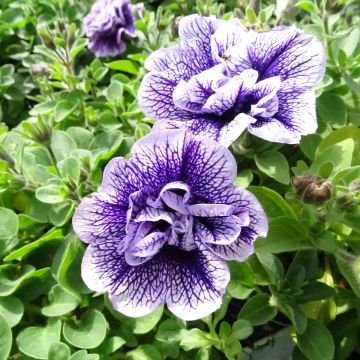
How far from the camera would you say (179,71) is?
89 cm

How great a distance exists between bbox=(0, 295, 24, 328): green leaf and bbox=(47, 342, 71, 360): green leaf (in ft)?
0.33

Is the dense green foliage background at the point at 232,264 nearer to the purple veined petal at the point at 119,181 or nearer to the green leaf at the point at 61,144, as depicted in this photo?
the green leaf at the point at 61,144

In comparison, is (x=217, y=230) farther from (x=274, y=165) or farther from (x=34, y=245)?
(x=34, y=245)

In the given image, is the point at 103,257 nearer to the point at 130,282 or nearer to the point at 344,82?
the point at 130,282

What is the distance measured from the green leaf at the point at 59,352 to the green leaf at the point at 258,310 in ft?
1.06

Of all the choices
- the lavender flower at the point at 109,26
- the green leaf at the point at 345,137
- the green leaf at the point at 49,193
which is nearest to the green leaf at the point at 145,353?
the green leaf at the point at 49,193

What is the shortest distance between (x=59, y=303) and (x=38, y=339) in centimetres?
7

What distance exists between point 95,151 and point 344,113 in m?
0.55

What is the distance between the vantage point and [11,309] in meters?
0.95

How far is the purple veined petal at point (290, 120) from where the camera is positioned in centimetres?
78

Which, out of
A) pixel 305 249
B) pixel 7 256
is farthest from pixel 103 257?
pixel 305 249

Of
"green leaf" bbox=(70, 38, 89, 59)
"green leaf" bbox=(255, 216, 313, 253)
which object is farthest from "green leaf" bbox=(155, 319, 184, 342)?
"green leaf" bbox=(70, 38, 89, 59)

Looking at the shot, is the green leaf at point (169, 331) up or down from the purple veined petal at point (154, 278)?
down

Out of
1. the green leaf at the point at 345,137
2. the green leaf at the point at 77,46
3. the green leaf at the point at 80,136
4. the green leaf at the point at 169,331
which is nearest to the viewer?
the green leaf at the point at 169,331
